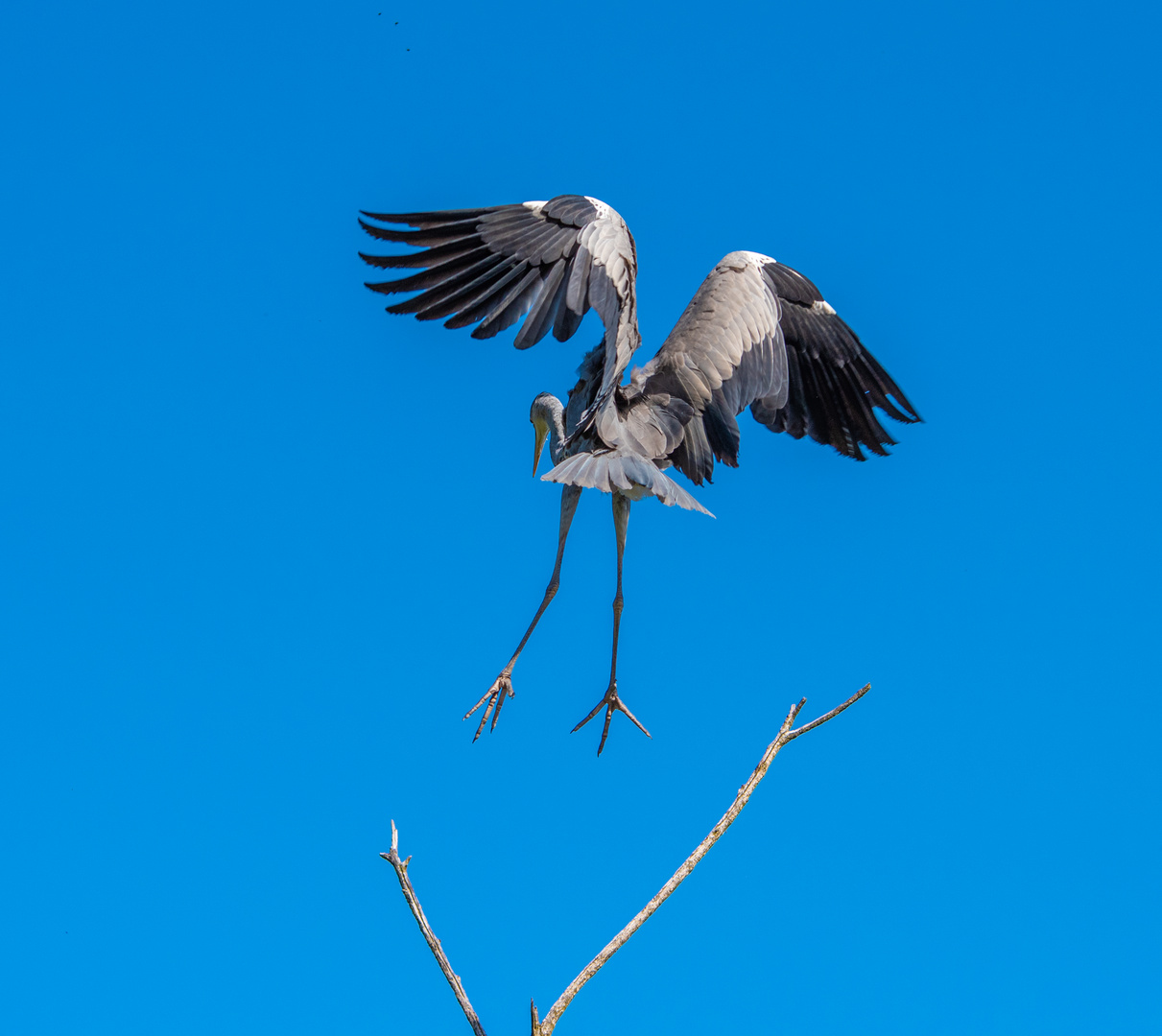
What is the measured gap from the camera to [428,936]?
527 cm

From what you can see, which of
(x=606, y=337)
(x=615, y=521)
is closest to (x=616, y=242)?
(x=606, y=337)

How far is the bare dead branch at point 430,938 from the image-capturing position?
525 cm

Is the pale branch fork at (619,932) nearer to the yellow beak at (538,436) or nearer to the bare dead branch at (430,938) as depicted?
the bare dead branch at (430,938)

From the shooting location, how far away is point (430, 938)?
527 cm

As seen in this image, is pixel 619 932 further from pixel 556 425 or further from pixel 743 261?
pixel 743 261

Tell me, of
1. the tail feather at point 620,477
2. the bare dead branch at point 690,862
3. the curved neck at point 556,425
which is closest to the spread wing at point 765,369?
the curved neck at point 556,425

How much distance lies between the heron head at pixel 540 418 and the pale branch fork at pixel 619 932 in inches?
82.8

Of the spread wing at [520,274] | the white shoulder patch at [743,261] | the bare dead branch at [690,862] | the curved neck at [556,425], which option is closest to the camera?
the bare dead branch at [690,862]

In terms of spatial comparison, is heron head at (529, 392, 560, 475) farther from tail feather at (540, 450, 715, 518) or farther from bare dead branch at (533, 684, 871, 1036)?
bare dead branch at (533, 684, 871, 1036)

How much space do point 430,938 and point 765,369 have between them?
10.5ft

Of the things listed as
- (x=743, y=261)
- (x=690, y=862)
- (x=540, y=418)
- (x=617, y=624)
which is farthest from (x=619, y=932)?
(x=743, y=261)

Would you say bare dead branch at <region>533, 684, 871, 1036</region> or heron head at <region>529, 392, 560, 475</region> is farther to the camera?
heron head at <region>529, 392, 560, 475</region>

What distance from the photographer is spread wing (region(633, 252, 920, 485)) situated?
6.57 meters

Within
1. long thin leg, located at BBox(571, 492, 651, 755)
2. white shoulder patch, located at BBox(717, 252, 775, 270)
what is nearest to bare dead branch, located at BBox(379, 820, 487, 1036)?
long thin leg, located at BBox(571, 492, 651, 755)
